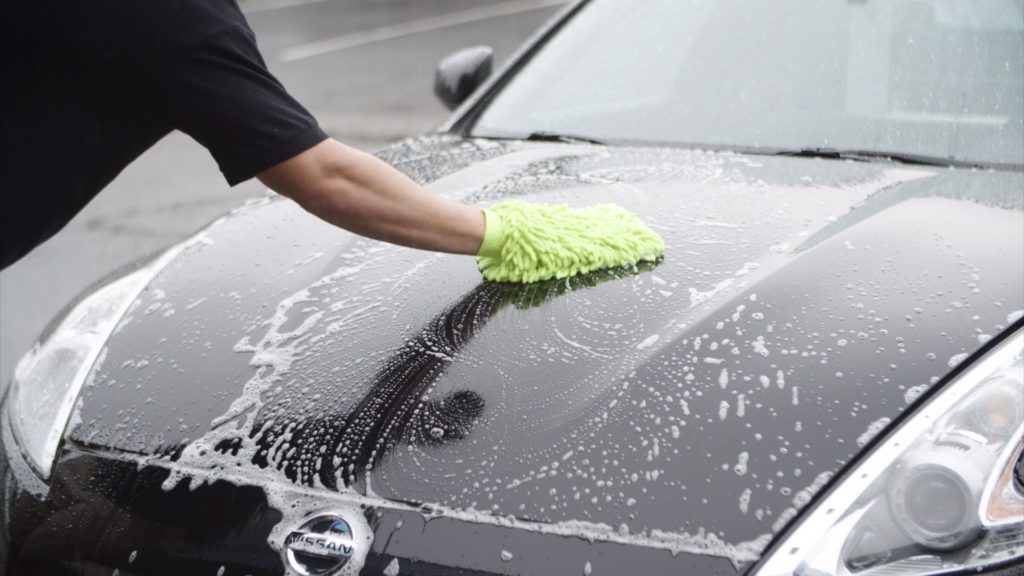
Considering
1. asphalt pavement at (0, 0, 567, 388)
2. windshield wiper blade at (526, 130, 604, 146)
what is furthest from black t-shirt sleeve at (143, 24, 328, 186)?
asphalt pavement at (0, 0, 567, 388)

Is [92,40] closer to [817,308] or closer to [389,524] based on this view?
[389,524]

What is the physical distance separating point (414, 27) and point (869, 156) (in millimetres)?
Answer: 11421

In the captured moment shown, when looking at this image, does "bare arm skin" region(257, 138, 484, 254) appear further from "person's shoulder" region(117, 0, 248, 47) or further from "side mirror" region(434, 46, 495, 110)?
"side mirror" region(434, 46, 495, 110)

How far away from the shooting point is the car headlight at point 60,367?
1970mm

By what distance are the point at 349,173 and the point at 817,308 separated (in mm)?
797

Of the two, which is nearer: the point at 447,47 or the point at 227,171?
the point at 227,171

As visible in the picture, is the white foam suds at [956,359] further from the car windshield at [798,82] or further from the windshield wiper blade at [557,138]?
the windshield wiper blade at [557,138]

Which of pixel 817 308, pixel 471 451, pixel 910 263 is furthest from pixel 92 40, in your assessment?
pixel 910 263

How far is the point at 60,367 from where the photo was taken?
2.14 meters

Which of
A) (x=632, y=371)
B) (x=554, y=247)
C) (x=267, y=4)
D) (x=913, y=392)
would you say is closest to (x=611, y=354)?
(x=632, y=371)

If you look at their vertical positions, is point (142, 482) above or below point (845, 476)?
below

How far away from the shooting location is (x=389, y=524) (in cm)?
155

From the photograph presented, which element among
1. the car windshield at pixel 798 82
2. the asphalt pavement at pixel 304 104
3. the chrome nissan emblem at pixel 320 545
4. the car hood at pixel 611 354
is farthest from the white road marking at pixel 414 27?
the chrome nissan emblem at pixel 320 545

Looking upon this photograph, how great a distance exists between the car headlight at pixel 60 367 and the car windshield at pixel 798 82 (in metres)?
1.03
